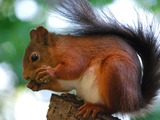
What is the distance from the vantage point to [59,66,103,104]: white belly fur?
211 centimetres

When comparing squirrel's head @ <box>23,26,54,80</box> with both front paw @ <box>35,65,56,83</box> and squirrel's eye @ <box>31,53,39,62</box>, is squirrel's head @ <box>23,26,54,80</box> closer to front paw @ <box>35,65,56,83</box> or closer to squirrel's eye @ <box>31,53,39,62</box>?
squirrel's eye @ <box>31,53,39,62</box>

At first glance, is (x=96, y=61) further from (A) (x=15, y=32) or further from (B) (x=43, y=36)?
(A) (x=15, y=32)

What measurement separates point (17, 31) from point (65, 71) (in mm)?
1342

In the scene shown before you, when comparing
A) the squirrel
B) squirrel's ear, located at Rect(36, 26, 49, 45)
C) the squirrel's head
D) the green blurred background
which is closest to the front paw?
the squirrel

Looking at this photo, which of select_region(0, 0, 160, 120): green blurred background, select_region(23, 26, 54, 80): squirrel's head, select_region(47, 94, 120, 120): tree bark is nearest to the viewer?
select_region(47, 94, 120, 120): tree bark

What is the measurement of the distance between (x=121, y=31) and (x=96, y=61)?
9.2 inches

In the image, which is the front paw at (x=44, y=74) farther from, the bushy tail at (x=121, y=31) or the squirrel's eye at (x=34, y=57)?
the bushy tail at (x=121, y=31)

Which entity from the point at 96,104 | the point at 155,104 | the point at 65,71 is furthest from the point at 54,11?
the point at 155,104

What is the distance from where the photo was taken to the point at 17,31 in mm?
3373

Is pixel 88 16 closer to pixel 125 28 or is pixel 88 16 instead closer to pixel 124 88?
pixel 125 28

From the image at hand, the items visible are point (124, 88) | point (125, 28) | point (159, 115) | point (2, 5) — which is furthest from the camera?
point (2, 5)

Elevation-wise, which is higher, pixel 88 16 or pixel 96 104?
pixel 88 16

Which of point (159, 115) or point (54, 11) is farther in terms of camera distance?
point (159, 115)

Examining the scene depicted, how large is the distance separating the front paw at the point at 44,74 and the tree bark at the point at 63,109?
3.4 inches
